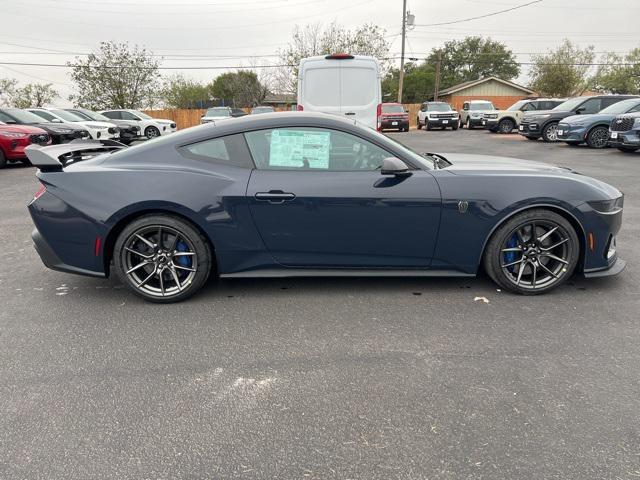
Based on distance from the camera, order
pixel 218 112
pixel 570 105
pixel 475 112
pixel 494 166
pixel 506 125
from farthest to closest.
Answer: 1. pixel 475 112
2. pixel 506 125
3. pixel 218 112
4. pixel 570 105
5. pixel 494 166

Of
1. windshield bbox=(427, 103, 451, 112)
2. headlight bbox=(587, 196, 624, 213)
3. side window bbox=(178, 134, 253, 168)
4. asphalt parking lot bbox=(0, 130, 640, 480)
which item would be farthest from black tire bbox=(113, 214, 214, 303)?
windshield bbox=(427, 103, 451, 112)

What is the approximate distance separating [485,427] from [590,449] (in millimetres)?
430

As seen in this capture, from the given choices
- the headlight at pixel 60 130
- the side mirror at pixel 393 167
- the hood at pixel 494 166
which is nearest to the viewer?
the side mirror at pixel 393 167

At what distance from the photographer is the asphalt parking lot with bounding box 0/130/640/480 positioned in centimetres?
198

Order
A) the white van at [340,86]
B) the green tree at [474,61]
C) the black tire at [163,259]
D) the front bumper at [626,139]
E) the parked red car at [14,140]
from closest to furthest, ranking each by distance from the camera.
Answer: the black tire at [163,259]
the white van at [340,86]
the parked red car at [14,140]
the front bumper at [626,139]
the green tree at [474,61]

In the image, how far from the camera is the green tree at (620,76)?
62.4 metres

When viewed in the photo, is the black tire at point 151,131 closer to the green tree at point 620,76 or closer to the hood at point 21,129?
Answer: the hood at point 21,129

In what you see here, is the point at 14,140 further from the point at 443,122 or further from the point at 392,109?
the point at 443,122

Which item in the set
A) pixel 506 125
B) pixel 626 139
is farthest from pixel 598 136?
pixel 506 125

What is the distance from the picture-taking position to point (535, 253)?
141 inches

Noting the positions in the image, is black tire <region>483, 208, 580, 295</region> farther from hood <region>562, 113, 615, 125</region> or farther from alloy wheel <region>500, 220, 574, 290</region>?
hood <region>562, 113, 615, 125</region>

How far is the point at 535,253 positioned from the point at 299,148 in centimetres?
200

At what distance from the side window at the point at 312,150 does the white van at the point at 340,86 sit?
5.36 m

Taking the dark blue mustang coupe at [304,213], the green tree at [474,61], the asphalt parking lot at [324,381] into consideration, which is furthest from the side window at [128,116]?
the green tree at [474,61]
